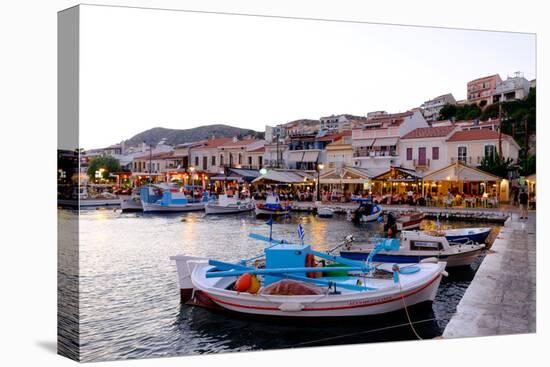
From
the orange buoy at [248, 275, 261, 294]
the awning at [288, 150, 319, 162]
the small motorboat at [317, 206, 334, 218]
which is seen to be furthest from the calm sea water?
the awning at [288, 150, 319, 162]

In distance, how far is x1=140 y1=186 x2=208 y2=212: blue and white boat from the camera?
33.0 feet

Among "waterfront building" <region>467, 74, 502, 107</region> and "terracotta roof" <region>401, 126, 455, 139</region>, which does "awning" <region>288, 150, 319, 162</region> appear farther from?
"waterfront building" <region>467, 74, 502, 107</region>

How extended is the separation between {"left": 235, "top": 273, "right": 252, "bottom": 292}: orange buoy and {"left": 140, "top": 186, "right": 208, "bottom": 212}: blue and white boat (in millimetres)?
2687

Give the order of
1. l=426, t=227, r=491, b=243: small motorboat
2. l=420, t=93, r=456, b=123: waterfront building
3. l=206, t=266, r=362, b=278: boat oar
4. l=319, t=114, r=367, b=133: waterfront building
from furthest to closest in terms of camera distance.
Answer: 1. l=426, t=227, r=491, b=243: small motorboat
2. l=420, t=93, r=456, b=123: waterfront building
3. l=319, t=114, r=367, b=133: waterfront building
4. l=206, t=266, r=362, b=278: boat oar

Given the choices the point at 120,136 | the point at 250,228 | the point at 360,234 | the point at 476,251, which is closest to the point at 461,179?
the point at 360,234

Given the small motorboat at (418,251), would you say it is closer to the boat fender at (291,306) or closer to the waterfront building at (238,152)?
the waterfront building at (238,152)

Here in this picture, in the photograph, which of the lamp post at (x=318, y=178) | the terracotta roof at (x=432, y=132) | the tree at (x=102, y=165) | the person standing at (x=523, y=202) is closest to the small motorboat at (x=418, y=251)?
the lamp post at (x=318, y=178)

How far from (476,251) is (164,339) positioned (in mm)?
6000

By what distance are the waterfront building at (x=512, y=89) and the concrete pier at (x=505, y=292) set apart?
1.59 metres

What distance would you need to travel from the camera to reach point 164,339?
591 cm

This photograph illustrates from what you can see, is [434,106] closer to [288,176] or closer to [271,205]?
[288,176]

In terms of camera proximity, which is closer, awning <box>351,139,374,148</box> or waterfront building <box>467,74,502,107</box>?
waterfront building <box>467,74,502,107</box>

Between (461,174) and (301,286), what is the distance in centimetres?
302

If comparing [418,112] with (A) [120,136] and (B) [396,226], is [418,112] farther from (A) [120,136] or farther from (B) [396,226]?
(A) [120,136]
